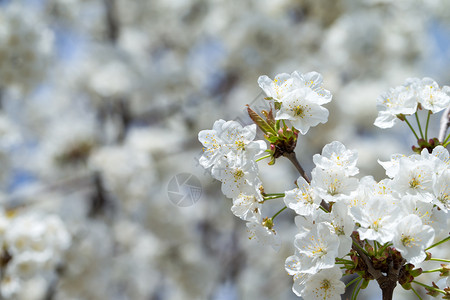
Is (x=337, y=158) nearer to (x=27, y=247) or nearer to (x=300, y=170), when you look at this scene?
(x=300, y=170)

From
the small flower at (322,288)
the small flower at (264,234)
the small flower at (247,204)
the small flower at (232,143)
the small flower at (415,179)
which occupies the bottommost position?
the small flower at (322,288)

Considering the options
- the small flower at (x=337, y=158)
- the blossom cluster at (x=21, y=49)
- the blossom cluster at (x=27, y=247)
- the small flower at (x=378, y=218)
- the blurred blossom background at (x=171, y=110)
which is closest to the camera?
the small flower at (x=378, y=218)

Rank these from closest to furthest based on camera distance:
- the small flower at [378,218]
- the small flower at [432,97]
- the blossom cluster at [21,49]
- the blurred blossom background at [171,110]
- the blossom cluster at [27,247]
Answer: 1. the small flower at [378,218]
2. the small flower at [432,97]
3. the blossom cluster at [27,247]
4. the blossom cluster at [21,49]
5. the blurred blossom background at [171,110]

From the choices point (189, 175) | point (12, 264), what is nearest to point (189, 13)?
point (12, 264)

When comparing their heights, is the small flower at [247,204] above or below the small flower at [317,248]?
above

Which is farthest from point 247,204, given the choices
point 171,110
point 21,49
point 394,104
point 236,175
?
point 171,110

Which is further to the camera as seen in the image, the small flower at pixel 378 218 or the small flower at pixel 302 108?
the small flower at pixel 302 108

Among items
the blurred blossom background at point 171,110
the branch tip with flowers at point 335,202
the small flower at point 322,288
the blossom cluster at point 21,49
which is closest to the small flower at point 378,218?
the branch tip with flowers at point 335,202

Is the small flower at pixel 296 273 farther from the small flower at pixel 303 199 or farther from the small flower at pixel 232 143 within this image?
the small flower at pixel 232 143
